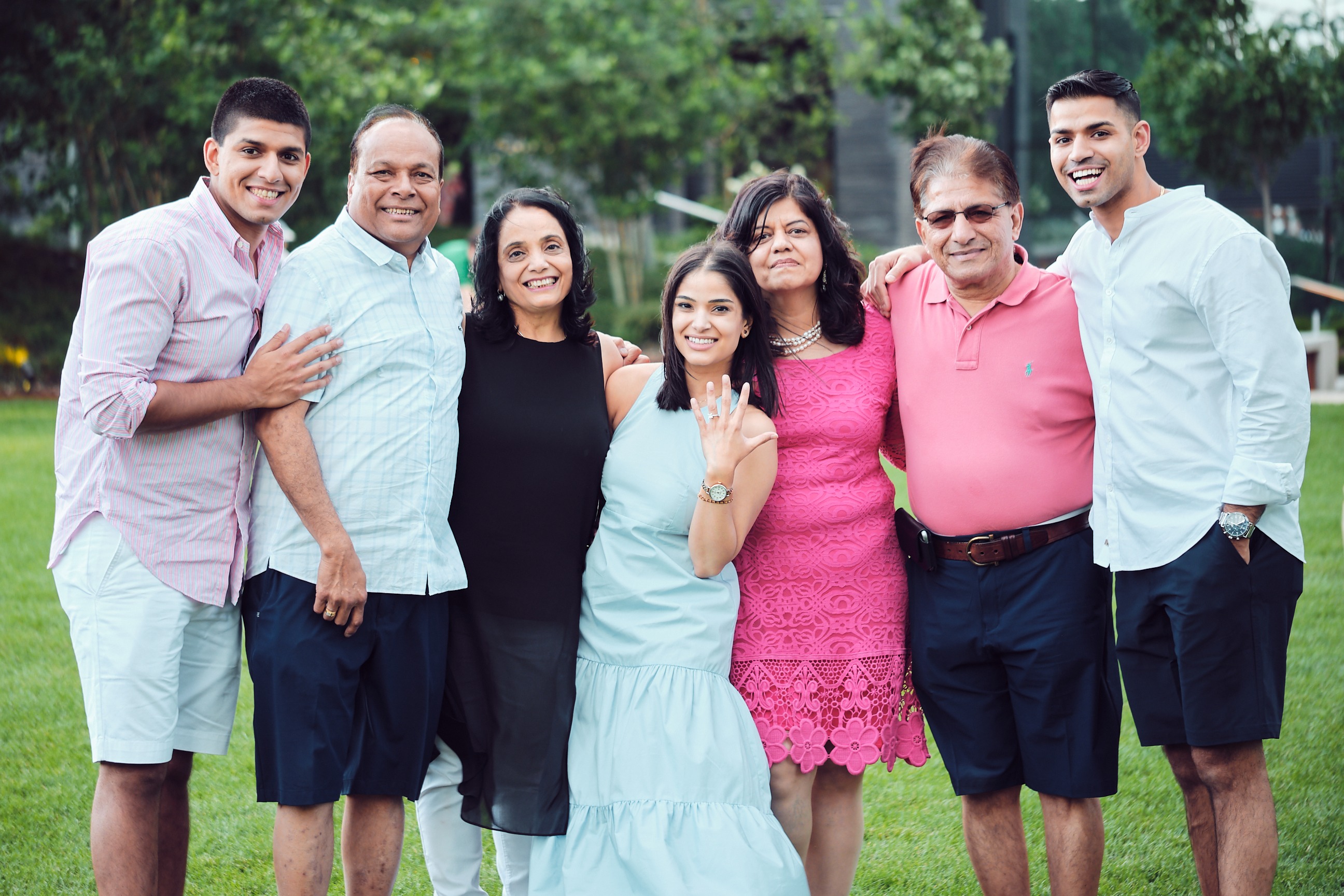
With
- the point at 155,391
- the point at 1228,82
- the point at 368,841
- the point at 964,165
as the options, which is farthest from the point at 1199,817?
the point at 1228,82

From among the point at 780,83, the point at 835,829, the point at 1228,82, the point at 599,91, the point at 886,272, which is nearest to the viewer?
the point at 835,829

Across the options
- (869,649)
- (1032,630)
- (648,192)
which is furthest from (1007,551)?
(648,192)

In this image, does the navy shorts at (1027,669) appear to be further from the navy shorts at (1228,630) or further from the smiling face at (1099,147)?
the smiling face at (1099,147)

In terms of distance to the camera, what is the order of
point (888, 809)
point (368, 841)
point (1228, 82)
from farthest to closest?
point (1228, 82), point (888, 809), point (368, 841)

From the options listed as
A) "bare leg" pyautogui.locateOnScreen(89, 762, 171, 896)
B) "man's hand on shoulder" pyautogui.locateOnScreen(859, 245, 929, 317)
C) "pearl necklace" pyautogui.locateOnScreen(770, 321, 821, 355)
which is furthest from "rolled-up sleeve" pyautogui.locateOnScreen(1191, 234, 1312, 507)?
"bare leg" pyautogui.locateOnScreen(89, 762, 171, 896)

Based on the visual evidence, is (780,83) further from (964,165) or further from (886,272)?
(964,165)

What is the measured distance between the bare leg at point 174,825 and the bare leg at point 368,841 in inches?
17.6

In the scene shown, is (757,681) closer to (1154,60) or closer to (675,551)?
(675,551)

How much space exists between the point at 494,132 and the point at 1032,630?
46.2 feet

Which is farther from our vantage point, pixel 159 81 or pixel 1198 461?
pixel 159 81

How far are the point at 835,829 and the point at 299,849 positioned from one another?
4.68 feet

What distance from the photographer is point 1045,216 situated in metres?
16.2

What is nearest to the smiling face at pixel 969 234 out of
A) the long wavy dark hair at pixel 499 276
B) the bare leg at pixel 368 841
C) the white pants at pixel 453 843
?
the long wavy dark hair at pixel 499 276

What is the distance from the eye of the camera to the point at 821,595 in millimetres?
3283
